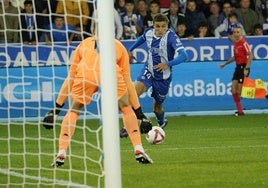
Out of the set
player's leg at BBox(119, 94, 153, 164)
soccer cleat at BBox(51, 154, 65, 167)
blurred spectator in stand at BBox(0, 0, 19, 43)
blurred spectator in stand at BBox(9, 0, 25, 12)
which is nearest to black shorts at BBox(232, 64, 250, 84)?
blurred spectator in stand at BBox(0, 0, 19, 43)

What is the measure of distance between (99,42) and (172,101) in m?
12.6

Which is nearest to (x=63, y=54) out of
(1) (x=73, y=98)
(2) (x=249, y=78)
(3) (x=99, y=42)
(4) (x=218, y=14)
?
(2) (x=249, y=78)

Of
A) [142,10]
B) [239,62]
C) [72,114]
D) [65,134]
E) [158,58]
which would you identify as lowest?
[65,134]

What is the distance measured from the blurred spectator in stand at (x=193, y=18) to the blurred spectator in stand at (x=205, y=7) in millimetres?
269

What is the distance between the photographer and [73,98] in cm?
1127

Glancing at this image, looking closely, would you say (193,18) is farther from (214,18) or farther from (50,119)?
(50,119)

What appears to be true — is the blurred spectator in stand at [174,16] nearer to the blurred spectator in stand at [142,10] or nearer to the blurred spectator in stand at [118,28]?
the blurred spectator in stand at [142,10]

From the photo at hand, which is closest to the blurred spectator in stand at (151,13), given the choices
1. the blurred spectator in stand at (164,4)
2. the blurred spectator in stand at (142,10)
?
the blurred spectator in stand at (142,10)

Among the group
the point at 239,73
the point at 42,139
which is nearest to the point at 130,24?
the point at 239,73

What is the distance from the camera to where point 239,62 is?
2069 cm

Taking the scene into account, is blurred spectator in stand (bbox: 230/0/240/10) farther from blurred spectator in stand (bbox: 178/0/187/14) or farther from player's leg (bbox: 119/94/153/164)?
player's leg (bbox: 119/94/153/164)

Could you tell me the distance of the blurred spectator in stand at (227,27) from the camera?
22.4 meters

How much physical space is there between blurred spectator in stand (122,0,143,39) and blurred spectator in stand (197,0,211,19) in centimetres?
167

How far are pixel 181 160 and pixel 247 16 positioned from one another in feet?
37.4
